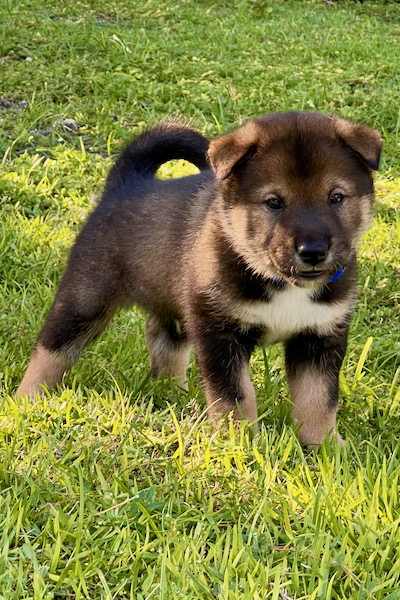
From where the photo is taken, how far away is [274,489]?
3.20 metres

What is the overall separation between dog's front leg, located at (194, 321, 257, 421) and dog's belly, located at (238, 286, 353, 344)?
0.09 m

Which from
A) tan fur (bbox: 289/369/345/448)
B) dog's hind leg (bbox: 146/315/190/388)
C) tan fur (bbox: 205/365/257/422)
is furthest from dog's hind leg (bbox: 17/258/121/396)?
tan fur (bbox: 289/369/345/448)

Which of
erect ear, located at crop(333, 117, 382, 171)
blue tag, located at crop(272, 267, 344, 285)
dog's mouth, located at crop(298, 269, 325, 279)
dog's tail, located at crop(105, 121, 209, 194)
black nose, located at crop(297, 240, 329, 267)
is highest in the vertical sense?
erect ear, located at crop(333, 117, 382, 171)

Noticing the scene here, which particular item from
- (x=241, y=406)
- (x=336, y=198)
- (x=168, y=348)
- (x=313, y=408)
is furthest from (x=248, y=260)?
(x=168, y=348)

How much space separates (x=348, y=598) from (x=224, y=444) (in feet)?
2.80

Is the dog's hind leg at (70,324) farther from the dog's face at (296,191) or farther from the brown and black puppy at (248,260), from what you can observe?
the dog's face at (296,191)

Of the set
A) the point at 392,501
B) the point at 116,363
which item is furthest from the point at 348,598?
the point at 116,363

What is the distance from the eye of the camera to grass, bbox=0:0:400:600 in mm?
2764

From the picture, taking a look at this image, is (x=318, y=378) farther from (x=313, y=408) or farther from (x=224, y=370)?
(x=224, y=370)

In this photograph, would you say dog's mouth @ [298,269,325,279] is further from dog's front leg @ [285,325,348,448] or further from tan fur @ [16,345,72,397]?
tan fur @ [16,345,72,397]

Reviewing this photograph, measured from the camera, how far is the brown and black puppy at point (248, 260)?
3355 millimetres

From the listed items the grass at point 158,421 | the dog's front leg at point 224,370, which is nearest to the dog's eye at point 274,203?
the dog's front leg at point 224,370

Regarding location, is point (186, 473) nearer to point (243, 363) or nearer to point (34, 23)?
point (243, 363)

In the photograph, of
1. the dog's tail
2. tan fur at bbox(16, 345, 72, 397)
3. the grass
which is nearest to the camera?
the grass
